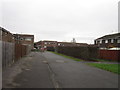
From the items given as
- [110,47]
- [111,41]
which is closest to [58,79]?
[110,47]

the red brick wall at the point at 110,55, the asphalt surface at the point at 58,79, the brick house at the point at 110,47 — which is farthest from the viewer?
the brick house at the point at 110,47

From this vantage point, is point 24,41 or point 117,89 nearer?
point 117,89

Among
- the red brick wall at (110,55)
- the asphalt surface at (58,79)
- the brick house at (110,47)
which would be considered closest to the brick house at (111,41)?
the brick house at (110,47)

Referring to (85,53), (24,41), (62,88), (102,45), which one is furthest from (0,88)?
(24,41)

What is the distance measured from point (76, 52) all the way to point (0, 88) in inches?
688

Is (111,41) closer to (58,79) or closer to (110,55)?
(110,55)

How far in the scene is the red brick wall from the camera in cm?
1880

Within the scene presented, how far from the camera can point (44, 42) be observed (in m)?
88.3

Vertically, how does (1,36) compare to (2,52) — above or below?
above

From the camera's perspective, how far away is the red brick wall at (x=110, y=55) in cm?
1880

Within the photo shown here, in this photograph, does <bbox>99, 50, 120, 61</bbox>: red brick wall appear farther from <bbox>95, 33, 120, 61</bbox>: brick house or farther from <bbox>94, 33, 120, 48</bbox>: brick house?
<bbox>94, 33, 120, 48</bbox>: brick house

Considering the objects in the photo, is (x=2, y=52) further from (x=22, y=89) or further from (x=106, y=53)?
(x=106, y=53)

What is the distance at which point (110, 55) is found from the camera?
1989 centimetres

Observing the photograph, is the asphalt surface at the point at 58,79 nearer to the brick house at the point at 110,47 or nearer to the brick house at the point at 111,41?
the brick house at the point at 110,47
